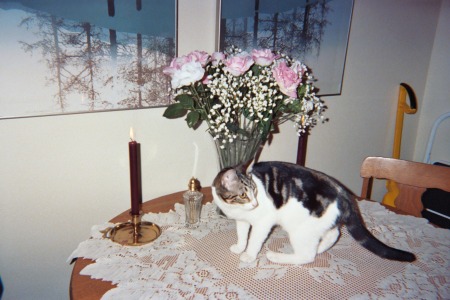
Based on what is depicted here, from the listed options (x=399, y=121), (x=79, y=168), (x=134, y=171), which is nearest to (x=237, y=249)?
(x=134, y=171)

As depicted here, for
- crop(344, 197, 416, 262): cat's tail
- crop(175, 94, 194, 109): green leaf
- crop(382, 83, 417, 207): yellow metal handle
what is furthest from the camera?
crop(382, 83, 417, 207): yellow metal handle

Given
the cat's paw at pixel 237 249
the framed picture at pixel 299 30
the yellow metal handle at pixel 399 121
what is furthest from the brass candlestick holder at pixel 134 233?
the yellow metal handle at pixel 399 121

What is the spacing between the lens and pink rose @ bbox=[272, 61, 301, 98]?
921 mm

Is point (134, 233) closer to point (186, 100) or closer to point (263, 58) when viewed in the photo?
point (186, 100)

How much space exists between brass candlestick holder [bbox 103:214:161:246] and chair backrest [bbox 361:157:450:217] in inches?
35.6

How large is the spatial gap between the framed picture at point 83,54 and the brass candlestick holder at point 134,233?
1.25 feet

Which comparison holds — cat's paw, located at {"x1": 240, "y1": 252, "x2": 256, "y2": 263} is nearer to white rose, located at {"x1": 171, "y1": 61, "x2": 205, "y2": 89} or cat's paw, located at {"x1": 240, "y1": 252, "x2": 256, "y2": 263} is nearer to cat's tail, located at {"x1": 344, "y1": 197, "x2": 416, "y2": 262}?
cat's tail, located at {"x1": 344, "y1": 197, "x2": 416, "y2": 262}

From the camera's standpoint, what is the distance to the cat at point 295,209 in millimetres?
872

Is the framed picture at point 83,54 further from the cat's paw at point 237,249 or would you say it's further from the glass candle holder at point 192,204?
the cat's paw at point 237,249

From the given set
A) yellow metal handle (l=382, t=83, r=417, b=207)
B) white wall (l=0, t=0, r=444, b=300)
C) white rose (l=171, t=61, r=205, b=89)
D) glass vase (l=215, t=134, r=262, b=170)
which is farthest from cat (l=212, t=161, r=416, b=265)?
yellow metal handle (l=382, t=83, r=417, b=207)

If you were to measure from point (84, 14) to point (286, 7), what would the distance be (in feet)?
2.50

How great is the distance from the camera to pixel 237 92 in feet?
3.12

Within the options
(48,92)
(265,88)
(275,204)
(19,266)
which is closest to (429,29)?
(265,88)

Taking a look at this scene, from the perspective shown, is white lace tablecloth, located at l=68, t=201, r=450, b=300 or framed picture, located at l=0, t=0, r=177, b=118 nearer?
white lace tablecloth, located at l=68, t=201, r=450, b=300
